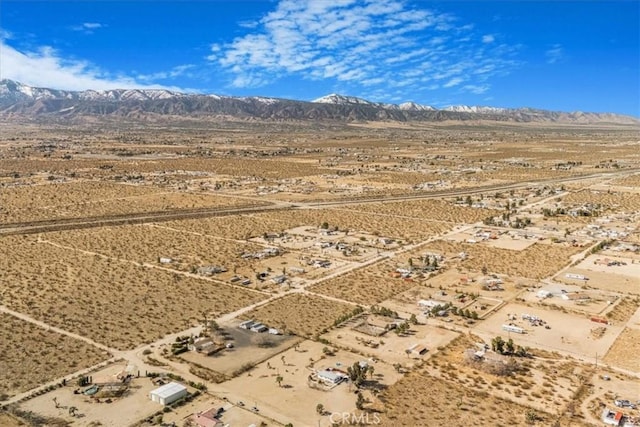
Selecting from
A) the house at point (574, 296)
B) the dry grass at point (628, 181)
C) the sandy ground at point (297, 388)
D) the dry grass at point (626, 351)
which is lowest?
the sandy ground at point (297, 388)

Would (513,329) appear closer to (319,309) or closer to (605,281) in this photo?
(319,309)

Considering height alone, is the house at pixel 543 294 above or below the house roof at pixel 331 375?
above

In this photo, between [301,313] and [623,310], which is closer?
[301,313]

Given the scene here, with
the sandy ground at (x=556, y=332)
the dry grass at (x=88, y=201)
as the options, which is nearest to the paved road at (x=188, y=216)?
the sandy ground at (x=556, y=332)

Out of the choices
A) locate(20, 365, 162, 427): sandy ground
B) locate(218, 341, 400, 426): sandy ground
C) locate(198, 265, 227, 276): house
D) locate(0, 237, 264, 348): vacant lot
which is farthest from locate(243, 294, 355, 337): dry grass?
locate(20, 365, 162, 427): sandy ground

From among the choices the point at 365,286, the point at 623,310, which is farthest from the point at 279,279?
the point at 623,310

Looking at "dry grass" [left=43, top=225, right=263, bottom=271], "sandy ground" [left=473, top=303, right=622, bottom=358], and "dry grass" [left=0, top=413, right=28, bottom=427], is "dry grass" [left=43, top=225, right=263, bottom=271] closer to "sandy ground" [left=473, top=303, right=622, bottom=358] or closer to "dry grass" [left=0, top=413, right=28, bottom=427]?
"sandy ground" [left=473, top=303, right=622, bottom=358]

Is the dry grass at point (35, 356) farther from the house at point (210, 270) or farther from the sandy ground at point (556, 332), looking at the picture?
the sandy ground at point (556, 332)
